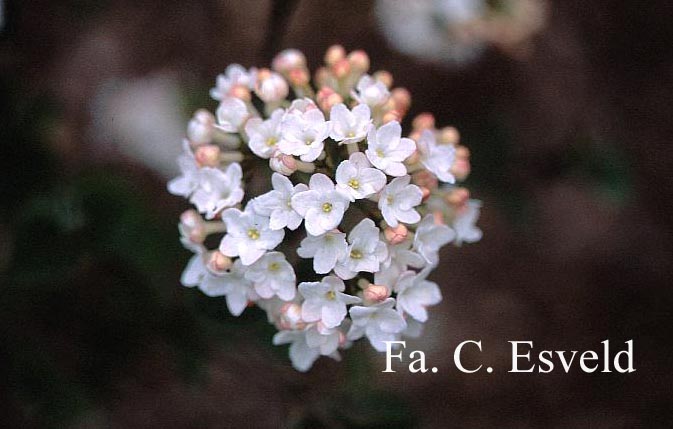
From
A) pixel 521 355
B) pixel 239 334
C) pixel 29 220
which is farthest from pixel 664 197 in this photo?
pixel 29 220

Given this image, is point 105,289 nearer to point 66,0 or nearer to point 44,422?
point 44,422

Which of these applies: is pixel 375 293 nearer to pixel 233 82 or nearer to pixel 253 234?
pixel 253 234

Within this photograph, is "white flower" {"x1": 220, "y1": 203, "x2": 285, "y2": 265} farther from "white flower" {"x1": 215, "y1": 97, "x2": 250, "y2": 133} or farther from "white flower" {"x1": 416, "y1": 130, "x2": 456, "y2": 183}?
"white flower" {"x1": 416, "y1": 130, "x2": 456, "y2": 183}

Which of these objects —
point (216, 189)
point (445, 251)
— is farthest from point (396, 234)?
point (445, 251)

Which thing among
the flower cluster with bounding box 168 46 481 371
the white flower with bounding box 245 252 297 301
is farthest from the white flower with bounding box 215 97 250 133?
the white flower with bounding box 245 252 297 301

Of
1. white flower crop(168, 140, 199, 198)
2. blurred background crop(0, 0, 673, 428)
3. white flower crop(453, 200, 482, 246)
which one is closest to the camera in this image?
white flower crop(168, 140, 199, 198)

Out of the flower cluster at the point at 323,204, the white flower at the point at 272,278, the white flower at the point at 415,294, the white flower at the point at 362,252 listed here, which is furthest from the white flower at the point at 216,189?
the white flower at the point at 415,294
